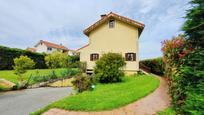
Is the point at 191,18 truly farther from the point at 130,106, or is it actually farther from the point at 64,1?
the point at 64,1

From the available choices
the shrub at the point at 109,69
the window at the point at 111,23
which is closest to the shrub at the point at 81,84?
the shrub at the point at 109,69

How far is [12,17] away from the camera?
23.2 meters

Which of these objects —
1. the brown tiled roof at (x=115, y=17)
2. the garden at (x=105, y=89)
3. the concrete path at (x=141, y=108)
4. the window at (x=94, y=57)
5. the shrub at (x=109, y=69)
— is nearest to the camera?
the concrete path at (x=141, y=108)

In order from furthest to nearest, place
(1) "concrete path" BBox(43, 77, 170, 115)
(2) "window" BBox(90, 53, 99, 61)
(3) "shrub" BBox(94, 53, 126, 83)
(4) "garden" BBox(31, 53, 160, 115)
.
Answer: (2) "window" BBox(90, 53, 99, 61) < (3) "shrub" BBox(94, 53, 126, 83) < (4) "garden" BBox(31, 53, 160, 115) < (1) "concrete path" BBox(43, 77, 170, 115)

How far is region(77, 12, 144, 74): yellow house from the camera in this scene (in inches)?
998

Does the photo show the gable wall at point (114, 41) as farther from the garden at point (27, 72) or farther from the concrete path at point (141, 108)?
the concrete path at point (141, 108)

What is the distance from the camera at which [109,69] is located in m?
19.2

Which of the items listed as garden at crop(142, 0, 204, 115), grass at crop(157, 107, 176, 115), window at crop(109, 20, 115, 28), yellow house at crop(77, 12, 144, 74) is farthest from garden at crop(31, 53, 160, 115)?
window at crop(109, 20, 115, 28)

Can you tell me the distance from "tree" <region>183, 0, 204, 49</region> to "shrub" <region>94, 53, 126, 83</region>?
12.3 m

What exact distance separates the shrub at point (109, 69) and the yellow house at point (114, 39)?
573 cm

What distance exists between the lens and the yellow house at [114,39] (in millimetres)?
25344

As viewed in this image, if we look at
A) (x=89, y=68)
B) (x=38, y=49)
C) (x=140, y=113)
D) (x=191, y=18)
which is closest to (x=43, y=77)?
(x=89, y=68)

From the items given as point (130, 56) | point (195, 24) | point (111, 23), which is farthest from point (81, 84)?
point (111, 23)

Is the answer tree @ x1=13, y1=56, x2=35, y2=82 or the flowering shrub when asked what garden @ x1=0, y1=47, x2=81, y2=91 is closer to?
tree @ x1=13, y1=56, x2=35, y2=82
